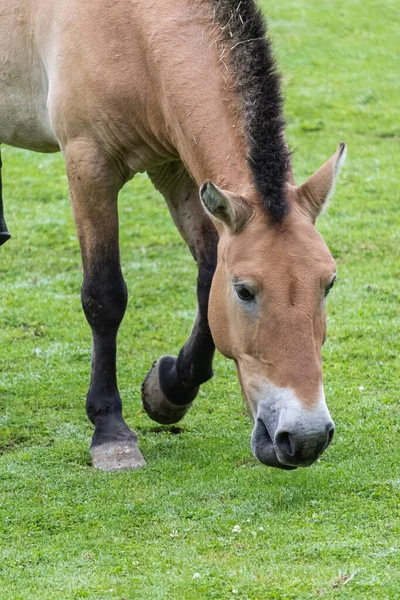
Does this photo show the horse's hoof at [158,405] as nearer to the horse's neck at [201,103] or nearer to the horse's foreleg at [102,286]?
the horse's foreleg at [102,286]

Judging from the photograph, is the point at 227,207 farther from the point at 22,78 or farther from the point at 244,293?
the point at 22,78

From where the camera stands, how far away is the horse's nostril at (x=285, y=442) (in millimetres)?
4582

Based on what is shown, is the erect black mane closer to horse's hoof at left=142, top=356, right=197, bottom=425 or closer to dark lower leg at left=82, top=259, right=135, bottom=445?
dark lower leg at left=82, top=259, right=135, bottom=445

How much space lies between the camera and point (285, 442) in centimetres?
463

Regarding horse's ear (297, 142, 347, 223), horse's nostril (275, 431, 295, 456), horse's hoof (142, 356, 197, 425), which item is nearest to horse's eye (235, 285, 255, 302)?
horse's ear (297, 142, 347, 223)

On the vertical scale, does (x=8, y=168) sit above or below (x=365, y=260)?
below

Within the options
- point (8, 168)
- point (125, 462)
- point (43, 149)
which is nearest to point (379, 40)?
point (8, 168)

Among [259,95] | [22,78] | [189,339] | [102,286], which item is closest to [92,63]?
[22,78]

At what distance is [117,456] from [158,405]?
676 mm

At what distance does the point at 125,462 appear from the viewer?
6.07 meters

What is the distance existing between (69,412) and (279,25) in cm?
1376

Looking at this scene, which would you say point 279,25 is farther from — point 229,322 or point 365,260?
point 229,322

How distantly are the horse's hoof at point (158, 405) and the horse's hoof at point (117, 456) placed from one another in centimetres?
52

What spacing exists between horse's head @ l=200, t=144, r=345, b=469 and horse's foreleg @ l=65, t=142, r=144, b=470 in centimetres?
122
